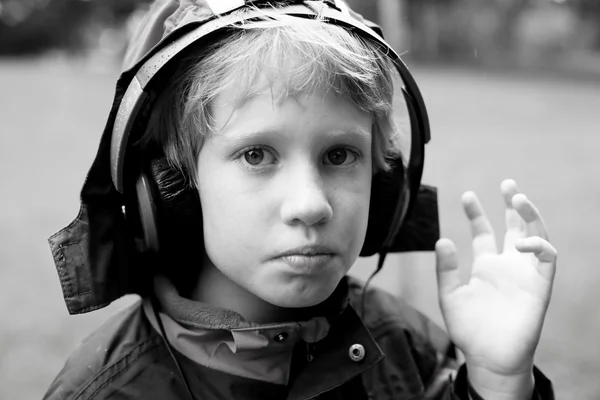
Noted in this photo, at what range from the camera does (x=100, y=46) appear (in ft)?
81.9

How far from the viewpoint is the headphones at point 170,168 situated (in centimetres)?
146

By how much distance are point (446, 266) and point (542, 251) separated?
277 mm

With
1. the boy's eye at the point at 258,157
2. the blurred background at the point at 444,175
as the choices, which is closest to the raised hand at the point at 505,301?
the boy's eye at the point at 258,157

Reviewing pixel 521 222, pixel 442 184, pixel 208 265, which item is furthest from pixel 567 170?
pixel 208 265

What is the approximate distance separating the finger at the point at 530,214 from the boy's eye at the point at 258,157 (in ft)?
2.08

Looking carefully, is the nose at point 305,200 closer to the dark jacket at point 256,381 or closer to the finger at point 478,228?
the dark jacket at point 256,381

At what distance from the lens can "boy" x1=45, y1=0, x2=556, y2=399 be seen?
1429 mm

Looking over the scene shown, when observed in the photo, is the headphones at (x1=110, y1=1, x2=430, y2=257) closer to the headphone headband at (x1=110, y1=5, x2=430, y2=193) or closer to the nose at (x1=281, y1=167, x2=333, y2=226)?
the headphone headband at (x1=110, y1=5, x2=430, y2=193)

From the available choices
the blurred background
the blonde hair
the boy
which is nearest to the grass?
the blurred background

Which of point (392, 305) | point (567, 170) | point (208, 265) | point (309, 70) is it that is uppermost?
→ point (309, 70)

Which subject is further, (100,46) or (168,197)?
(100,46)

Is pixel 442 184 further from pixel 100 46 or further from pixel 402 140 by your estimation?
pixel 100 46

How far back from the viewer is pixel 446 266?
1817mm

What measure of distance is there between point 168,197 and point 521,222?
928 mm
